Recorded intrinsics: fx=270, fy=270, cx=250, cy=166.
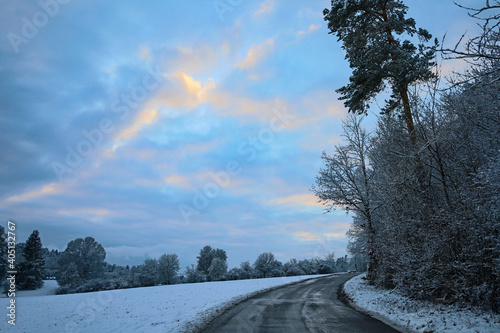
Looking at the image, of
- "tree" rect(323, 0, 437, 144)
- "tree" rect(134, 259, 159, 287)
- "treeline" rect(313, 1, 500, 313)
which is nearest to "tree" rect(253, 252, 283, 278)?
"tree" rect(134, 259, 159, 287)

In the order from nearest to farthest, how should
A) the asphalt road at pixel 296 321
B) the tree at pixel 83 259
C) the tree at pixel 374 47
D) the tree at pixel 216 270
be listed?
1. the asphalt road at pixel 296 321
2. the tree at pixel 374 47
3. the tree at pixel 83 259
4. the tree at pixel 216 270

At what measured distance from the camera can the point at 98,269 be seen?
6406 centimetres

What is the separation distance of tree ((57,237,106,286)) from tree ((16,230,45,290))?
23.2 ft

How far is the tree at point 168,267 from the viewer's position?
71188mm

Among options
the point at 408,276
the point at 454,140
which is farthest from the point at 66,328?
the point at 454,140

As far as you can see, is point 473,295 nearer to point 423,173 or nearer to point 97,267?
point 423,173

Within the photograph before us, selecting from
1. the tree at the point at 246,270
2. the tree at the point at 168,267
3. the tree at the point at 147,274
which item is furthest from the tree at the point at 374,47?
the tree at the point at 168,267

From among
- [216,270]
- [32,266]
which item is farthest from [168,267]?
[32,266]

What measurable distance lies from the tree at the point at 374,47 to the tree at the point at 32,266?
2364 inches

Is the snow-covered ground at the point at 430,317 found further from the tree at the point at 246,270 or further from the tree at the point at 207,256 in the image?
the tree at the point at 207,256

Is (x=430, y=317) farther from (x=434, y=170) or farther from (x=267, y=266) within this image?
(x=267, y=266)

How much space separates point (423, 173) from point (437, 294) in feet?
15.2

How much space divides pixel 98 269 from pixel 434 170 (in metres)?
72.8

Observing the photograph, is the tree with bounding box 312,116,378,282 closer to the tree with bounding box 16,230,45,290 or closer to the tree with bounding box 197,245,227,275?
the tree with bounding box 16,230,45,290
